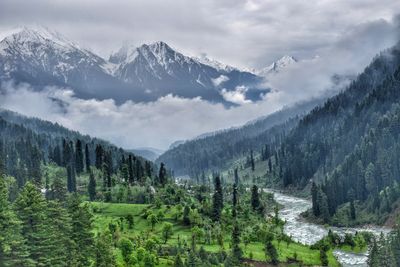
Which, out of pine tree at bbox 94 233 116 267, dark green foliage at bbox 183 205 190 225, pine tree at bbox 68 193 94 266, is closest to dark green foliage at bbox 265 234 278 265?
dark green foliage at bbox 183 205 190 225

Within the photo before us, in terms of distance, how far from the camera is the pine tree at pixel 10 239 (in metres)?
68.9

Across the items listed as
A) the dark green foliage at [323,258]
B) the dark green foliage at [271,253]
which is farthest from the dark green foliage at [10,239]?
the dark green foliage at [323,258]

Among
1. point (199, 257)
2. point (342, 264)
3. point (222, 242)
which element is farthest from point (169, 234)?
point (342, 264)

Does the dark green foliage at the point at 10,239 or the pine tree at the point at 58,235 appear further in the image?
the pine tree at the point at 58,235

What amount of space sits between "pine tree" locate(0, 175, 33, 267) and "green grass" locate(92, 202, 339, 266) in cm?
5551

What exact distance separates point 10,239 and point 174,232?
297ft

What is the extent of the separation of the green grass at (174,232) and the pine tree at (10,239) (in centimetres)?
5551

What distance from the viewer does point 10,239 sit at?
2731 inches

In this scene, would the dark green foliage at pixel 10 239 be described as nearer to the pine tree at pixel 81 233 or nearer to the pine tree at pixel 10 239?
the pine tree at pixel 10 239

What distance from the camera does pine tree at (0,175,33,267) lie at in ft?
226

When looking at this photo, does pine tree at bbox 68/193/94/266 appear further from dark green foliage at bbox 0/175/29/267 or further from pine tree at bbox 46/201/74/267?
dark green foliage at bbox 0/175/29/267

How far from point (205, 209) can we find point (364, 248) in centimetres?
5324

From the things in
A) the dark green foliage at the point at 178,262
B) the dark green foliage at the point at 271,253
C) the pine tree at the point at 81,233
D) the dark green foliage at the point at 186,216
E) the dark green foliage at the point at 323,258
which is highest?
the pine tree at the point at 81,233

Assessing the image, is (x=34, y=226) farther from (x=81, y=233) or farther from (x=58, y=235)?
(x=81, y=233)
